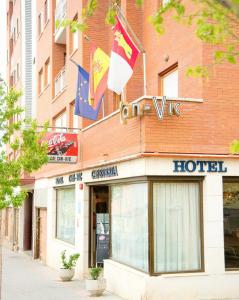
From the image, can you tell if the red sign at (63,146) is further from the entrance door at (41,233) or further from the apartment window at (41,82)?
the apartment window at (41,82)

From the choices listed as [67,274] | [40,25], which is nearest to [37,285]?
[67,274]

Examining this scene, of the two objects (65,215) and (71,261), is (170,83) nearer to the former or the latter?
(71,261)

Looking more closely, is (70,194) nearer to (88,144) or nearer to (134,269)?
(88,144)

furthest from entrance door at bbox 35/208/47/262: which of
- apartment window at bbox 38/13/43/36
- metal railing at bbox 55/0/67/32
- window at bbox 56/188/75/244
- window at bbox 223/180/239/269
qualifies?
window at bbox 223/180/239/269

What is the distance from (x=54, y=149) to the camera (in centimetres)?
1758

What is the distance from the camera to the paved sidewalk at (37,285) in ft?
47.3

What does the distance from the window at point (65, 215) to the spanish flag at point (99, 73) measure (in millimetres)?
5931

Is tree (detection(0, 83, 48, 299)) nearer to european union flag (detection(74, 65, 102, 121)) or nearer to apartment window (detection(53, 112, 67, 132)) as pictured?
european union flag (detection(74, 65, 102, 121))

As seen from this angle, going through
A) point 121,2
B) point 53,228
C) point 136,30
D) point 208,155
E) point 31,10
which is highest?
point 31,10

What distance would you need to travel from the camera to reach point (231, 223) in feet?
41.5

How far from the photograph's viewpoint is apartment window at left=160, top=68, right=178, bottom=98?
1442 centimetres

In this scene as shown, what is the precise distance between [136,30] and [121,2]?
1.30m

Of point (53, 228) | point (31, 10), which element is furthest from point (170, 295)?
point (31, 10)

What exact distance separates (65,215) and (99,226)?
3444 mm
